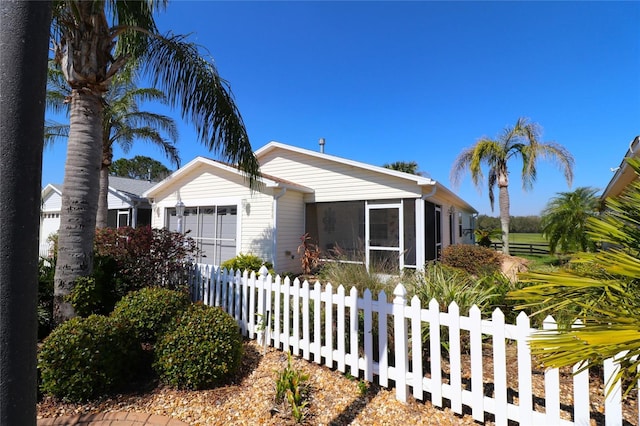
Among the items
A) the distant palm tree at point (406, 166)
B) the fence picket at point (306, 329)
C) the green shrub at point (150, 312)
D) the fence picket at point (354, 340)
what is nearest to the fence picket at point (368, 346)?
the fence picket at point (354, 340)

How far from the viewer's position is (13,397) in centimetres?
129

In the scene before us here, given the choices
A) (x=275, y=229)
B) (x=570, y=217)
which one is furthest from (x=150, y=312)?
(x=570, y=217)

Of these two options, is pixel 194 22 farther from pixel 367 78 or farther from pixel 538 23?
pixel 538 23

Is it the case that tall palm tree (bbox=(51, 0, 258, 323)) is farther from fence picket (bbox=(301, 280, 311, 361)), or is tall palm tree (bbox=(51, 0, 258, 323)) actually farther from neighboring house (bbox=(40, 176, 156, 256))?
neighboring house (bbox=(40, 176, 156, 256))

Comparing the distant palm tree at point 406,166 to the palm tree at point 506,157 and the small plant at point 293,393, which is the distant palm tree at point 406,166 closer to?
the palm tree at point 506,157

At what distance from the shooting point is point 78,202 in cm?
448

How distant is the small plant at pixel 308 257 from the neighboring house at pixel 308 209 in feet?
1.06

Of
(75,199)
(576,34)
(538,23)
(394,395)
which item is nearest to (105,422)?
(394,395)

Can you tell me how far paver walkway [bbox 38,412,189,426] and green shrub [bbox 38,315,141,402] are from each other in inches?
12.0

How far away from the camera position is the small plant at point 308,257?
10.3m

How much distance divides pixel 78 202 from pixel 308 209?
7.69 metres

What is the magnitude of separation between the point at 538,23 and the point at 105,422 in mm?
10470

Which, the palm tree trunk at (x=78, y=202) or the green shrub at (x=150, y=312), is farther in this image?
the palm tree trunk at (x=78, y=202)

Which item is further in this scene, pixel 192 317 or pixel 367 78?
pixel 367 78
